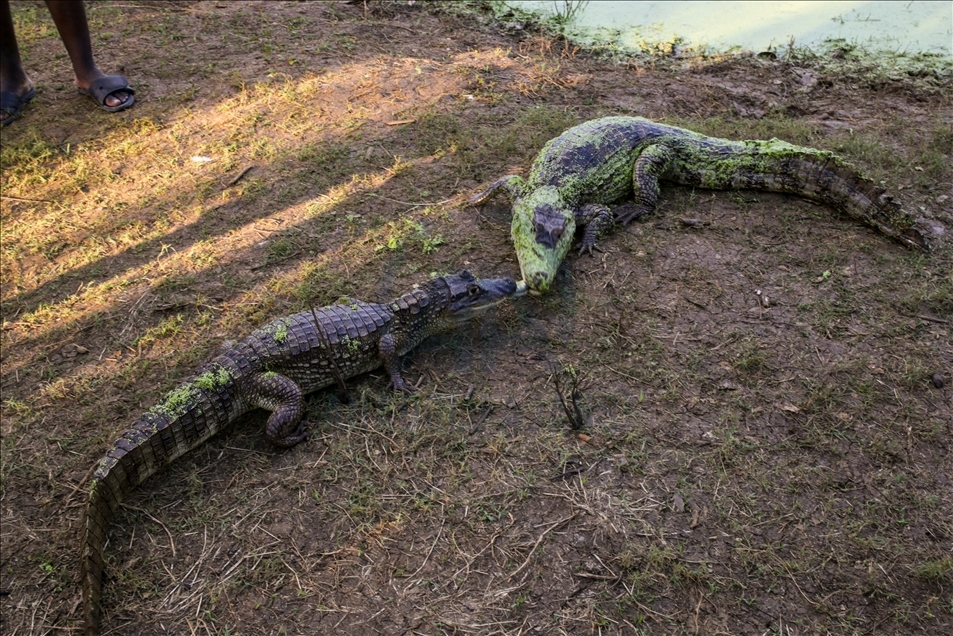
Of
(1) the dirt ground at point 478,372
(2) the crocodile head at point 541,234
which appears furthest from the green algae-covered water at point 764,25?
(2) the crocodile head at point 541,234

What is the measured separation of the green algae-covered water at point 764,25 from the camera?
6574 millimetres

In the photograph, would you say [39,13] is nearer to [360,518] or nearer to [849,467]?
[360,518]

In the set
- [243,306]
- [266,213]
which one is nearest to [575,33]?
[266,213]

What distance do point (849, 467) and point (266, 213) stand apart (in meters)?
3.86

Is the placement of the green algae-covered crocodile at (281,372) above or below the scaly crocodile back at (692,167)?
below

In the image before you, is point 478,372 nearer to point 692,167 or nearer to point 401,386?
point 401,386

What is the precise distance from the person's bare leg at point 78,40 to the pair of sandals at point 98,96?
3cm

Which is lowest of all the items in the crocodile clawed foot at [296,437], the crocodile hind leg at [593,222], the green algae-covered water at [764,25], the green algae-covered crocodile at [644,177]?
the crocodile clawed foot at [296,437]

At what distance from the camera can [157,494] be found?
10.2ft

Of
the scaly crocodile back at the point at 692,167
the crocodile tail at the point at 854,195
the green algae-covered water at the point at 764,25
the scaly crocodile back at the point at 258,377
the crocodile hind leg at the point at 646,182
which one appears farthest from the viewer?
the green algae-covered water at the point at 764,25

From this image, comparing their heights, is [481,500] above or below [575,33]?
below

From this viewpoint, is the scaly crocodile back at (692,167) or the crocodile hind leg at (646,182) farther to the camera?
the crocodile hind leg at (646,182)

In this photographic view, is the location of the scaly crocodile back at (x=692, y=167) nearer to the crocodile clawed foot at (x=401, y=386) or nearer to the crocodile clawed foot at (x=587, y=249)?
the crocodile clawed foot at (x=587, y=249)

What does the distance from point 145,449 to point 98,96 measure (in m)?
3.99
